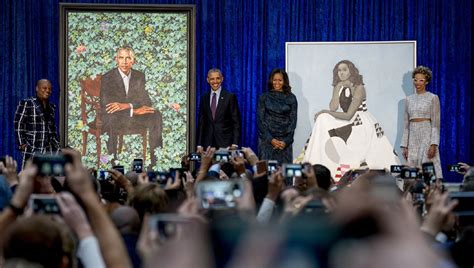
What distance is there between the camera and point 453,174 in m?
9.88

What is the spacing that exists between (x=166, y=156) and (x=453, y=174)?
334 cm

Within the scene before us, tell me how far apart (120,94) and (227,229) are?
8513 millimetres

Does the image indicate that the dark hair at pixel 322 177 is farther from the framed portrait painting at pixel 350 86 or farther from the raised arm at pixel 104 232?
the framed portrait painting at pixel 350 86

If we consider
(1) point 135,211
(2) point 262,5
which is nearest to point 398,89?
(2) point 262,5

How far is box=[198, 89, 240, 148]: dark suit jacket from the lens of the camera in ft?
29.5

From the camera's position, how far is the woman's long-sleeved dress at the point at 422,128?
8453 millimetres

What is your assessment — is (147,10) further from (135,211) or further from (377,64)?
(135,211)

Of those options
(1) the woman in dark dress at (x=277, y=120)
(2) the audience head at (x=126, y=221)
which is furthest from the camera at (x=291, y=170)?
(1) the woman in dark dress at (x=277, y=120)

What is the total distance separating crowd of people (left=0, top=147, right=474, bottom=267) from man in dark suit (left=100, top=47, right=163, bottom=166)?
5724 millimetres

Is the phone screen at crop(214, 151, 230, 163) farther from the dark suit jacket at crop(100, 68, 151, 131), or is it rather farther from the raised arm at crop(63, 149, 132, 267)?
the dark suit jacket at crop(100, 68, 151, 131)

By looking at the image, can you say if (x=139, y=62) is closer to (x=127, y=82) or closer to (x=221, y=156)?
(x=127, y=82)

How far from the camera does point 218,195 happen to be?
89.0 inches

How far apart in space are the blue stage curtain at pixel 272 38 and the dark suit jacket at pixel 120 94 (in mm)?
593

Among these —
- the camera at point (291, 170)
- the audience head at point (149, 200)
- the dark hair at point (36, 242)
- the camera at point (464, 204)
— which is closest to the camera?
the dark hair at point (36, 242)
